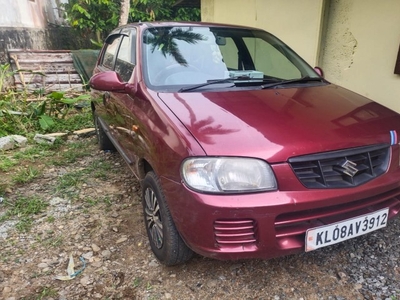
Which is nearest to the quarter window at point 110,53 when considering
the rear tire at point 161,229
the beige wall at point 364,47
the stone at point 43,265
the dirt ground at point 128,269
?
the dirt ground at point 128,269

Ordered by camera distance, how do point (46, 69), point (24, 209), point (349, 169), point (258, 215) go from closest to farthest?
1. point (258, 215)
2. point (349, 169)
3. point (24, 209)
4. point (46, 69)

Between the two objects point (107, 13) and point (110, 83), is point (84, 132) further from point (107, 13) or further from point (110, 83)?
point (107, 13)

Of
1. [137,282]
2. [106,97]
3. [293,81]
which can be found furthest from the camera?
[106,97]

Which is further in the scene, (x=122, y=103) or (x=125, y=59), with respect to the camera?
(x=125, y=59)

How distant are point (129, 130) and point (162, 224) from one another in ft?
2.83

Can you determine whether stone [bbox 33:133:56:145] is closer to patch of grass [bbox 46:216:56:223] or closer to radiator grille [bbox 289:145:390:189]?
patch of grass [bbox 46:216:56:223]

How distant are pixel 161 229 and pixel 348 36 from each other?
346 cm

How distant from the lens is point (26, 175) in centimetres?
353

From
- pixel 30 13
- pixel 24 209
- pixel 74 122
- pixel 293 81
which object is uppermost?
pixel 30 13

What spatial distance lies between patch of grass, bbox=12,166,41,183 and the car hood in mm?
2203

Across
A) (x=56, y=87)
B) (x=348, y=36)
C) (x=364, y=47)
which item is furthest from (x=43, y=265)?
(x=56, y=87)

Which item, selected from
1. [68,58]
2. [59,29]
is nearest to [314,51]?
[68,58]

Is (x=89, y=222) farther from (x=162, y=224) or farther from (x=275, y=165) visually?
(x=275, y=165)

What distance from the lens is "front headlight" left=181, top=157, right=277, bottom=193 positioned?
5.28ft
